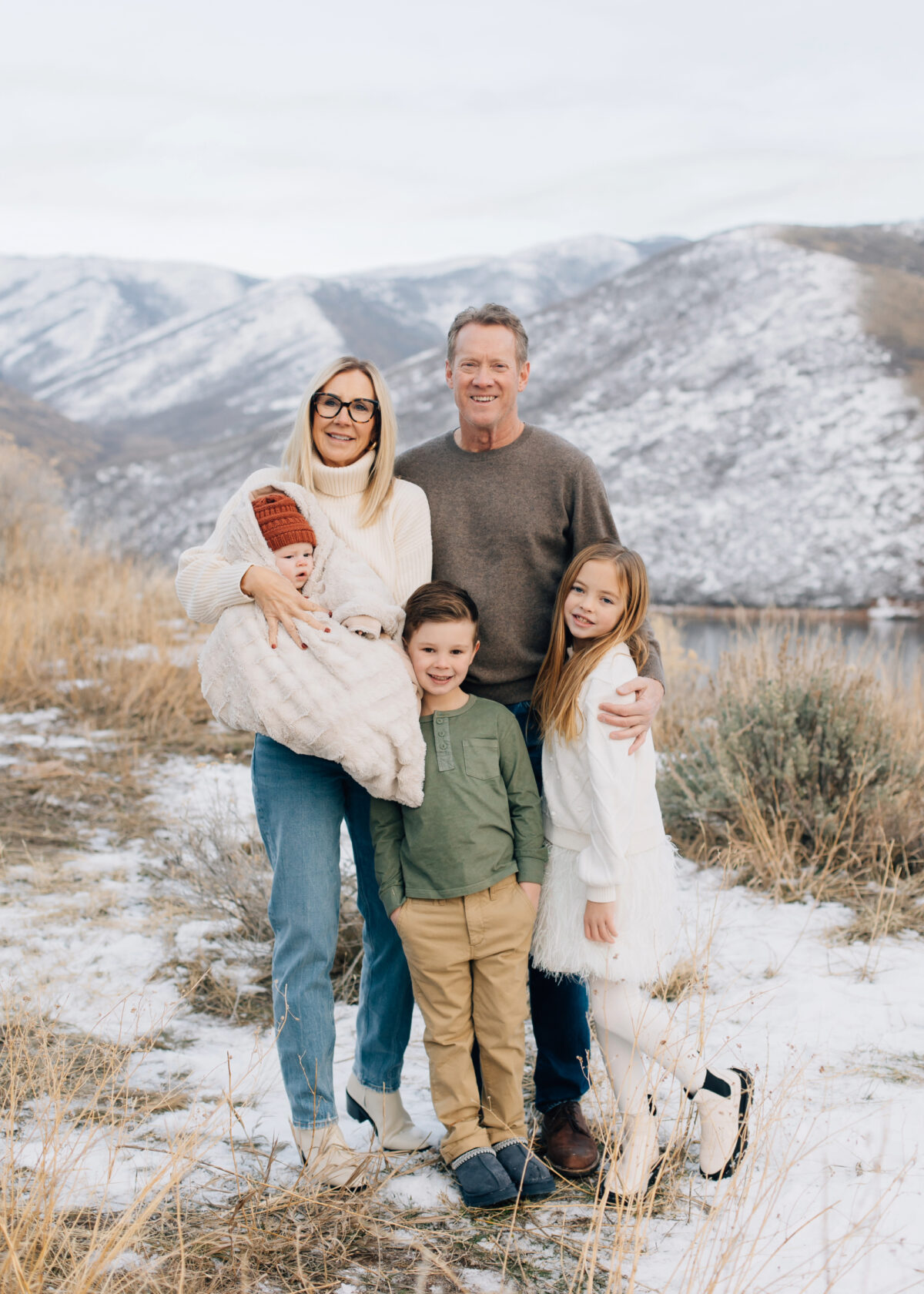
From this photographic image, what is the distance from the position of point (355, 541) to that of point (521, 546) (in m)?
0.49

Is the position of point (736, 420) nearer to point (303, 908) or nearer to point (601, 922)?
point (601, 922)

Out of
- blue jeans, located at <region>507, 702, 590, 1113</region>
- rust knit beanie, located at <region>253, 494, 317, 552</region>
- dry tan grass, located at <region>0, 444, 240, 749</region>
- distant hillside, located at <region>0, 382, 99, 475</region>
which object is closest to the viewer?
rust knit beanie, located at <region>253, 494, 317, 552</region>

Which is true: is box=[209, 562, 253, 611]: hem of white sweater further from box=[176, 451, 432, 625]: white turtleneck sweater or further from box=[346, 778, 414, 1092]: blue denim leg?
box=[346, 778, 414, 1092]: blue denim leg

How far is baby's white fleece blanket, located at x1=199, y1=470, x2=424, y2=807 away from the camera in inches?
76.0

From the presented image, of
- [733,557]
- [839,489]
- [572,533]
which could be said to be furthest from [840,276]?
[572,533]

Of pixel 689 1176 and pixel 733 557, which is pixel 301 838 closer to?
pixel 689 1176

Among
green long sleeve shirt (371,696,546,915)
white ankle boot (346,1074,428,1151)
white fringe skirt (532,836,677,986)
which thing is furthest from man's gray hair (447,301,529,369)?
white ankle boot (346,1074,428,1151)

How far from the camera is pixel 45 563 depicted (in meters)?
9.35

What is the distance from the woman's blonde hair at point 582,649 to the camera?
2.19 metres

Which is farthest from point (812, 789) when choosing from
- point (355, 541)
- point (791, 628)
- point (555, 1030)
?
point (791, 628)

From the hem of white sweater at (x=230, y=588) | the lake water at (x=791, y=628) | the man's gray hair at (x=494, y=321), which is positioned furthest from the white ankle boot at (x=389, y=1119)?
the lake water at (x=791, y=628)

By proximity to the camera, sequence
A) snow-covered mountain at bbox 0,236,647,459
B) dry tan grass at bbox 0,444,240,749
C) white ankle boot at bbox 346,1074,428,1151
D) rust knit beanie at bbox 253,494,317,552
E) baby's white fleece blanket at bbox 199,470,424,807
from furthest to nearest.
→ snow-covered mountain at bbox 0,236,647,459, dry tan grass at bbox 0,444,240,749, white ankle boot at bbox 346,1074,428,1151, rust knit beanie at bbox 253,494,317,552, baby's white fleece blanket at bbox 199,470,424,807

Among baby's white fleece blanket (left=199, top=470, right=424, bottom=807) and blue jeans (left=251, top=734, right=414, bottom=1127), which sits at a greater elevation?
baby's white fleece blanket (left=199, top=470, right=424, bottom=807)

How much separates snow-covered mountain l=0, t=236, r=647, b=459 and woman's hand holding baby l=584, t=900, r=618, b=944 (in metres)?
28.3
